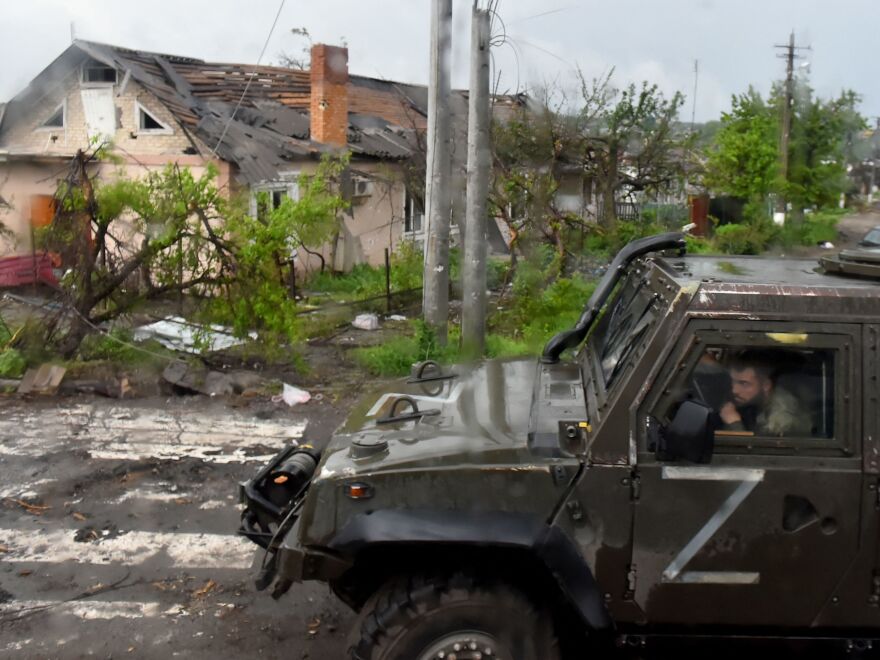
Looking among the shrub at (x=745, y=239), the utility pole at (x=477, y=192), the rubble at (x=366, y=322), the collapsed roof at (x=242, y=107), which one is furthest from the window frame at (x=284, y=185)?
the shrub at (x=745, y=239)

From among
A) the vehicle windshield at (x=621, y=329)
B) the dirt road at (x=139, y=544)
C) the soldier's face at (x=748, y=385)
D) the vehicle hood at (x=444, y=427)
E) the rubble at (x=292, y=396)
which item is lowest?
the dirt road at (x=139, y=544)

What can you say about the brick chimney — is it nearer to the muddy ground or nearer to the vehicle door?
the muddy ground

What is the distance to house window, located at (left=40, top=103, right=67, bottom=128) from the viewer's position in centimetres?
2038

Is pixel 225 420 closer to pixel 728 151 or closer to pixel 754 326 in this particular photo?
pixel 754 326

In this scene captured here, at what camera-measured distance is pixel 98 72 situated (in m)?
19.7

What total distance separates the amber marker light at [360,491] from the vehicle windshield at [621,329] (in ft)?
3.44

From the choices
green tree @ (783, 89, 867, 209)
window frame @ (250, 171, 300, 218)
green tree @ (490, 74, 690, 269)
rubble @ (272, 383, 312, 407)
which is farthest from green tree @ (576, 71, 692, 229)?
green tree @ (783, 89, 867, 209)

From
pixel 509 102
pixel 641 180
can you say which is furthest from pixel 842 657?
pixel 641 180

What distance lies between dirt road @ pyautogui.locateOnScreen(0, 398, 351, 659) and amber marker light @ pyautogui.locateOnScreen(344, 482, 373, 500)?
1403mm

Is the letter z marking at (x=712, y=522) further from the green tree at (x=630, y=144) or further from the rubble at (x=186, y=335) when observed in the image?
the green tree at (x=630, y=144)

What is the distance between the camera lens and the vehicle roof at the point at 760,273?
364 centimetres

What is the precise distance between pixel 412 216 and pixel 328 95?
12.5 feet

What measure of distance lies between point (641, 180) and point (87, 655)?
1868cm

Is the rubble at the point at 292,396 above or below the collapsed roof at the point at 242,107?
below
